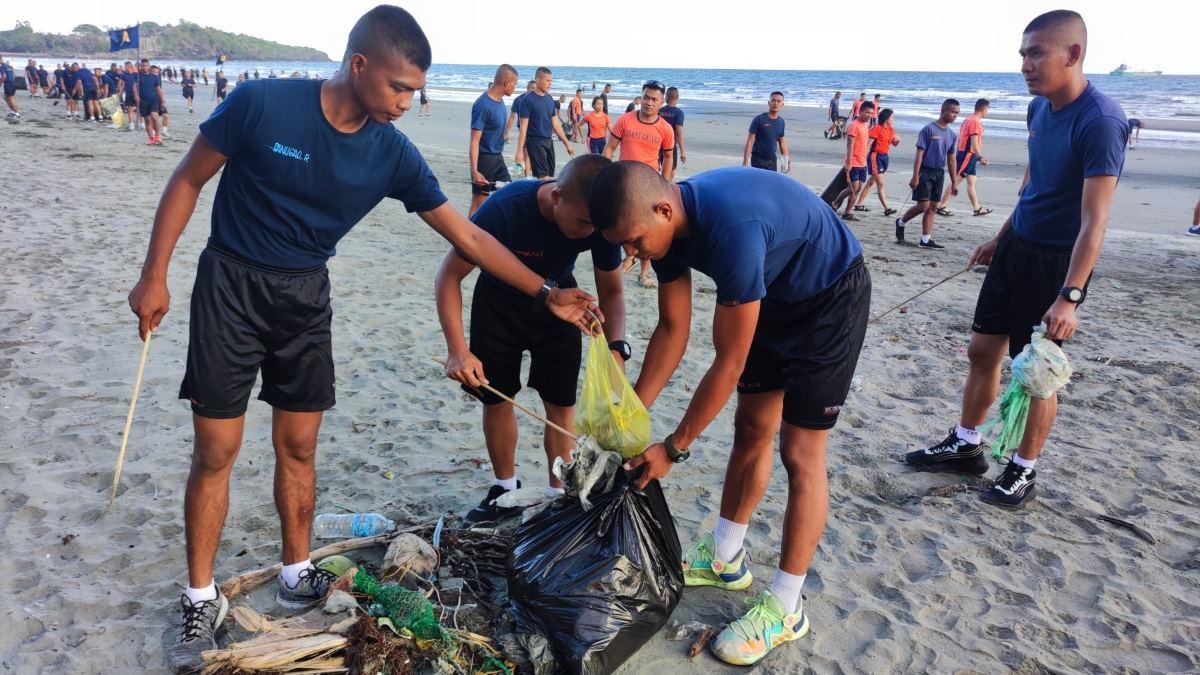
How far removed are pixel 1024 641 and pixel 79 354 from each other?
527cm

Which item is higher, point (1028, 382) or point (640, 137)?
point (640, 137)

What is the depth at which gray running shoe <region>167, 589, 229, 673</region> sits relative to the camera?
7.45 feet

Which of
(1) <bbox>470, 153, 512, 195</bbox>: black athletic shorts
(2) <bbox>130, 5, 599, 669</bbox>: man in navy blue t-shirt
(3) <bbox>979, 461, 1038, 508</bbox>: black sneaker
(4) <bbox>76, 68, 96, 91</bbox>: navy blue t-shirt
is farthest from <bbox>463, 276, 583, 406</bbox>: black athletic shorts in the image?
(4) <bbox>76, 68, 96, 91</bbox>: navy blue t-shirt

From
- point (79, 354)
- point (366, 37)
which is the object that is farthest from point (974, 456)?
point (79, 354)

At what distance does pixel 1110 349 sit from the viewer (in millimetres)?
5594

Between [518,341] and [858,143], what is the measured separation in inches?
359

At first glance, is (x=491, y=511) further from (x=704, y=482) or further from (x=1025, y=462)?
(x=1025, y=462)

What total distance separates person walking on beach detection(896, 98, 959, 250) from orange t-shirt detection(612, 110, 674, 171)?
3.60m

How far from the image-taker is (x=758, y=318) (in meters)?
2.54

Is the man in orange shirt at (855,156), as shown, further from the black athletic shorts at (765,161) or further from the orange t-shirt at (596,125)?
the orange t-shirt at (596,125)

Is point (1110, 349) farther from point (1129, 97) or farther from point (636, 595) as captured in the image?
point (1129, 97)

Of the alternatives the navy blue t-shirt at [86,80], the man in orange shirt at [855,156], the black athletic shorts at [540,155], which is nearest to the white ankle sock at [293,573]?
the black athletic shorts at [540,155]

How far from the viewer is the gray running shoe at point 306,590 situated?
262cm

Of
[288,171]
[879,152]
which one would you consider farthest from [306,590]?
[879,152]
